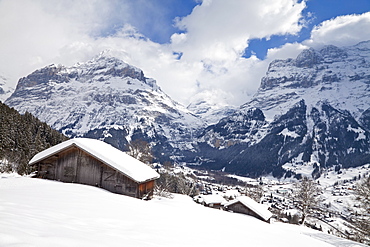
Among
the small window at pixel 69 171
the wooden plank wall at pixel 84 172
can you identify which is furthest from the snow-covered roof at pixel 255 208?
the small window at pixel 69 171

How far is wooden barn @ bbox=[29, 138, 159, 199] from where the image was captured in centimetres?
2141

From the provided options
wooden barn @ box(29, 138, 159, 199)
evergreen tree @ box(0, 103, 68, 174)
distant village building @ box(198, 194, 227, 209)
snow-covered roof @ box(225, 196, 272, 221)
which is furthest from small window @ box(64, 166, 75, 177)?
distant village building @ box(198, 194, 227, 209)

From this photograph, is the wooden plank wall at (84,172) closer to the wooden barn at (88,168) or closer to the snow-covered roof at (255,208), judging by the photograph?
the wooden barn at (88,168)

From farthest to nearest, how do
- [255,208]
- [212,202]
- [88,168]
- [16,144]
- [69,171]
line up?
[16,144] → [212,202] → [255,208] → [69,171] → [88,168]

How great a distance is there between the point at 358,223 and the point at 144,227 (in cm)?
2505

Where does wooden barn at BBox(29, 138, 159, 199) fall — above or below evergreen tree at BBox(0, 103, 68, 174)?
below

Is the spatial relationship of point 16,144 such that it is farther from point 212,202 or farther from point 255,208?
point 255,208

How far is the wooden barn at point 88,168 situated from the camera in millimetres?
21406

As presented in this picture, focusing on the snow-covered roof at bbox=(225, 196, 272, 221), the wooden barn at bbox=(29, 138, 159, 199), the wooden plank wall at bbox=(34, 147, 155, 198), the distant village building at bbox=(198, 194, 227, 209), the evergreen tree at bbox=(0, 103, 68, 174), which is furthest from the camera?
the distant village building at bbox=(198, 194, 227, 209)

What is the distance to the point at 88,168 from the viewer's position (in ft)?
72.3

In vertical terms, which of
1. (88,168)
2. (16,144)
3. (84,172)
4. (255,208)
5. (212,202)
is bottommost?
(212,202)

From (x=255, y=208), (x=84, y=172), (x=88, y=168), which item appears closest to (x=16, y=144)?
(x=84, y=172)

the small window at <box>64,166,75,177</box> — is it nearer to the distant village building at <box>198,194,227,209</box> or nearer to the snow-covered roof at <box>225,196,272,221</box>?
→ the snow-covered roof at <box>225,196,272,221</box>

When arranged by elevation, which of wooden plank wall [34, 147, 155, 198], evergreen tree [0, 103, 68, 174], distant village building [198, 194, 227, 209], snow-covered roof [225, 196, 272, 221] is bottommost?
distant village building [198, 194, 227, 209]
